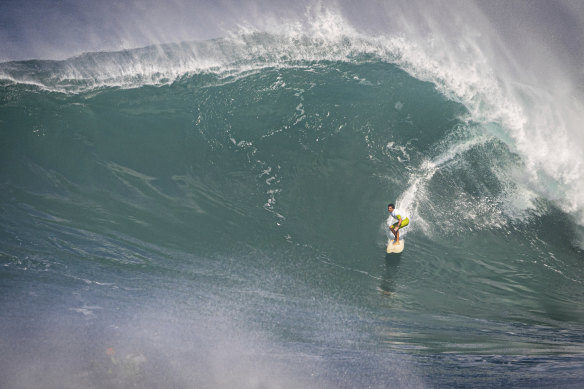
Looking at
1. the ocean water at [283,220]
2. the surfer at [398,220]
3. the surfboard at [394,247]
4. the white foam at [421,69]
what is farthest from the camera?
the white foam at [421,69]

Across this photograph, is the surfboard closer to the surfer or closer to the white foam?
the surfer

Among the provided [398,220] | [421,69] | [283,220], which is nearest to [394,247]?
[398,220]

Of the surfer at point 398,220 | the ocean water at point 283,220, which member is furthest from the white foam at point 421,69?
the surfer at point 398,220

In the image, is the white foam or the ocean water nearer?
the ocean water

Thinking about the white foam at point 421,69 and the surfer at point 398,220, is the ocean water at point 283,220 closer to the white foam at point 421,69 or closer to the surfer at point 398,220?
the white foam at point 421,69

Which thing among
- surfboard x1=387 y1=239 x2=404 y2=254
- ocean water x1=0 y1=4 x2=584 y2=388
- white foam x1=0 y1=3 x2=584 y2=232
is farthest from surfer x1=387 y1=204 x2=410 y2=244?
white foam x1=0 y1=3 x2=584 y2=232

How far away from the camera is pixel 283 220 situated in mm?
7582

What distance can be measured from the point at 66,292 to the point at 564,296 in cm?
878

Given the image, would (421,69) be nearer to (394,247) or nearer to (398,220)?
(398,220)

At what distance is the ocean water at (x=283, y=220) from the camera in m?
5.84

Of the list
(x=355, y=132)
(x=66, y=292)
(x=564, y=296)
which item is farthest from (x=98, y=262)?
(x=564, y=296)

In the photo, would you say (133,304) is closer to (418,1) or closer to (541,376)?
(541,376)

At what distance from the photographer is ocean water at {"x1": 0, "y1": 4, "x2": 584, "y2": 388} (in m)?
5.84

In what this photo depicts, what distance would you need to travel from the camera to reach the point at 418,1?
14242 millimetres
